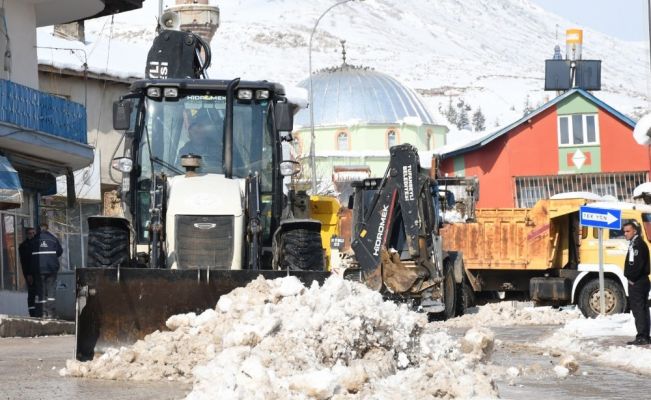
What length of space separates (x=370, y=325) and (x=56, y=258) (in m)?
14.7

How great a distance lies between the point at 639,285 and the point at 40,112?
1583cm

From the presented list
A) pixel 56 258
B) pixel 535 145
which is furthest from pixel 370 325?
pixel 535 145

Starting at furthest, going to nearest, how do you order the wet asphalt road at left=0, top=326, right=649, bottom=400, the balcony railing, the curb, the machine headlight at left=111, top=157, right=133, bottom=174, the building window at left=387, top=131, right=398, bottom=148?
1. the building window at left=387, top=131, right=398, bottom=148
2. the balcony railing
3. the curb
4. the machine headlight at left=111, top=157, right=133, bottom=174
5. the wet asphalt road at left=0, top=326, right=649, bottom=400

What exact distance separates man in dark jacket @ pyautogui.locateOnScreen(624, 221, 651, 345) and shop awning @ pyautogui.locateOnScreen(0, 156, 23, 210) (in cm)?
1263

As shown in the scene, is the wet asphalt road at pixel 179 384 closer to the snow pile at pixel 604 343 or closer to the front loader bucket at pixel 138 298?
the snow pile at pixel 604 343

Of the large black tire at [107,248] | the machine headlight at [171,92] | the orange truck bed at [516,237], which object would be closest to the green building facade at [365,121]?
the orange truck bed at [516,237]

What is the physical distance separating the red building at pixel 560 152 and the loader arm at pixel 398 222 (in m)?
34.7

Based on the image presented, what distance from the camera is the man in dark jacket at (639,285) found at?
19.2m

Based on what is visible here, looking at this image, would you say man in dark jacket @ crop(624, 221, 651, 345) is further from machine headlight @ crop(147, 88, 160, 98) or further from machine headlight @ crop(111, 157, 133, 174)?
machine headlight @ crop(111, 157, 133, 174)

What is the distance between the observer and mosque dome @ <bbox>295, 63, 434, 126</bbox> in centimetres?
11200

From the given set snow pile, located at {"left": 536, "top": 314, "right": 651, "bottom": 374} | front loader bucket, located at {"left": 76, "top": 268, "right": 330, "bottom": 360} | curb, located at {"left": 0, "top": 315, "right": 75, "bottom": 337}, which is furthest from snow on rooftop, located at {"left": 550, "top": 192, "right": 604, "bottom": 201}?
front loader bucket, located at {"left": 76, "top": 268, "right": 330, "bottom": 360}

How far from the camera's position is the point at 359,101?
370 ft

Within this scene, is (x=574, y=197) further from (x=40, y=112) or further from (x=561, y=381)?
(x=561, y=381)

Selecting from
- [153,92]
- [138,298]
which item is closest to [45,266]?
[153,92]
